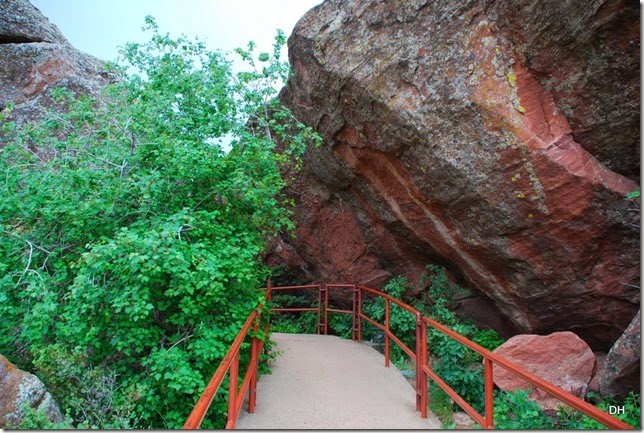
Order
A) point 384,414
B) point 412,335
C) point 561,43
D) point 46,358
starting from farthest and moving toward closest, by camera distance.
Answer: point 412,335 → point 561,43 → point 384,414 → point 46,358

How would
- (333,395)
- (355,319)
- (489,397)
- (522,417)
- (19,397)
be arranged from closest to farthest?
1. (489,397)
2. (19,397)
3. (522,417)
4. (333,395)
5. (355,319)

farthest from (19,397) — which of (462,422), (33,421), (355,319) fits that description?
(355,319)

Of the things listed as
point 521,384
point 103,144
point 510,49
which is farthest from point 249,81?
point 521,384

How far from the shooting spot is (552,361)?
445 centimetres

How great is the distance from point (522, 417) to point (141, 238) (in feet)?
11.5

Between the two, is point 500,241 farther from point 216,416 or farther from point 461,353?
point 216,416

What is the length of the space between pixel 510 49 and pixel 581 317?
3248mm

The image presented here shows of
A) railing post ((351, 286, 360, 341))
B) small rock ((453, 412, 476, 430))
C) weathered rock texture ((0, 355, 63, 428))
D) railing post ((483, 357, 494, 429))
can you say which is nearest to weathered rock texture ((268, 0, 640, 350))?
railing post ((351, 286, 360, 341))

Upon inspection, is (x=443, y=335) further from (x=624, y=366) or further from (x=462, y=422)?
(x=624, y=366)

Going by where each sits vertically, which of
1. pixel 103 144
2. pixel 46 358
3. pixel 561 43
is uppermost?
pixel 561 43

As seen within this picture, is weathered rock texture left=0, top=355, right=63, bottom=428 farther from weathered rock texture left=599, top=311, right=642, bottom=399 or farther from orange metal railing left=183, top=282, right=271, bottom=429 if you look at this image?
weathered rock texture left=599, top=311, right=642, bottom=399

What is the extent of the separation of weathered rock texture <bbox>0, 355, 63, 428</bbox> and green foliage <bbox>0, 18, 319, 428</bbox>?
179mm

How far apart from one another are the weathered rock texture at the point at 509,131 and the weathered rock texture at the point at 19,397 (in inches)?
167

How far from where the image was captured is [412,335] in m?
6.53
